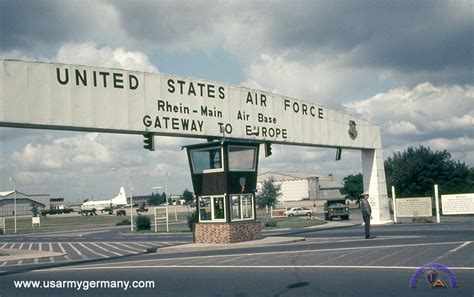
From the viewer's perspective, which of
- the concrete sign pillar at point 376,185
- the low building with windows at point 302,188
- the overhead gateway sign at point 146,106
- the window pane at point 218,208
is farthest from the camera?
the low building with windows at point 302,188

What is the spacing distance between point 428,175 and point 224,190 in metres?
40.4

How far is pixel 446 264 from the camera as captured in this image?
43.4ft

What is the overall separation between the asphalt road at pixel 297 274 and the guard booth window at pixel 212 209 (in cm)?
621

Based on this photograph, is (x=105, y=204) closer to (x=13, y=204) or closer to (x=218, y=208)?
(x=13, y=204)

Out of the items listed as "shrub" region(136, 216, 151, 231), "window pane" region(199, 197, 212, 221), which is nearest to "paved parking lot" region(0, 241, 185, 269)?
"window pane" region(199, 197, 212, 221)

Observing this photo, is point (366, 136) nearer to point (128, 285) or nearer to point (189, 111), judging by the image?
point (189, 111)

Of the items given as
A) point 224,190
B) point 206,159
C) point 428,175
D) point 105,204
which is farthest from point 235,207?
point 105,204

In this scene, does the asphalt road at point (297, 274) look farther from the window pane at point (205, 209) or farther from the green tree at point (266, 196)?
the green tree at point (266, 196)

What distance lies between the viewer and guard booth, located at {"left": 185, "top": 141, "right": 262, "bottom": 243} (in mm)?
24766

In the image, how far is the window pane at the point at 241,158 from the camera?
2530 centimetres

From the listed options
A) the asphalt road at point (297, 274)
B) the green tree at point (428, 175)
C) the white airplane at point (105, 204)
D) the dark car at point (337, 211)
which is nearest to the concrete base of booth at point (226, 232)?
the asphalt road at point (297, 274)

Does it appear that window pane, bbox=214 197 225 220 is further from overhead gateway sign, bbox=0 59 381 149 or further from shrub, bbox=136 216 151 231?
shrub, bbox=136 216 151 231

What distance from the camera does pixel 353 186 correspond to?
115 m

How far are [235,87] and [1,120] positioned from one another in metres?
12.5
